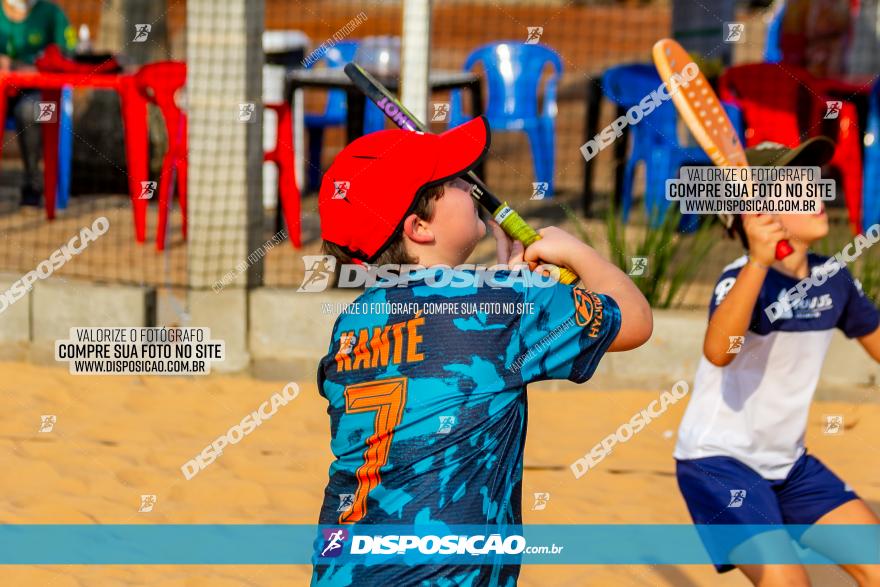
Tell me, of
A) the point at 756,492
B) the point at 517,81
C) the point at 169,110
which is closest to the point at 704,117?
the point at 756,492

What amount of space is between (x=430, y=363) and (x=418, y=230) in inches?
10.2

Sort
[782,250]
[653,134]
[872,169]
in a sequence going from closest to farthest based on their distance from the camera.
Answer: [782,250], [872,169], [653,134]

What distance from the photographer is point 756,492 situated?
11.0 ft

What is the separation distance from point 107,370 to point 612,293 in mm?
4065

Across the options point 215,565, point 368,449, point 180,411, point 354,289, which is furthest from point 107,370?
point 368,449

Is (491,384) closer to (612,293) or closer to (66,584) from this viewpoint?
(612,293)

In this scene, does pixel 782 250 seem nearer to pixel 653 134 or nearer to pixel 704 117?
pixel 704 117

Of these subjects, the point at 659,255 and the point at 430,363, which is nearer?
the point at 430,363

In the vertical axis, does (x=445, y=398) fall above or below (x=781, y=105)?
below

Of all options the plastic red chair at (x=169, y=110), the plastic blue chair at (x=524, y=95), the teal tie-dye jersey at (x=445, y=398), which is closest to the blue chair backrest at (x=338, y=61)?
the plastic blue chair at (x=524, y=95)

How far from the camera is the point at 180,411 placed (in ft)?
18.7

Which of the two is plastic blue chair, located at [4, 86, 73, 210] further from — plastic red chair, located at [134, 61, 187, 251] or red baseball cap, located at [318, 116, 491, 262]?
red baseball cap, located at [318, 116, 491, 262]

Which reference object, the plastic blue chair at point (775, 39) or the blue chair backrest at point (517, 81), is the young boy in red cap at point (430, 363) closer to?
the blue chair backrest at point (517, 81)

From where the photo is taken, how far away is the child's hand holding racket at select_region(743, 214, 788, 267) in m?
3.18
